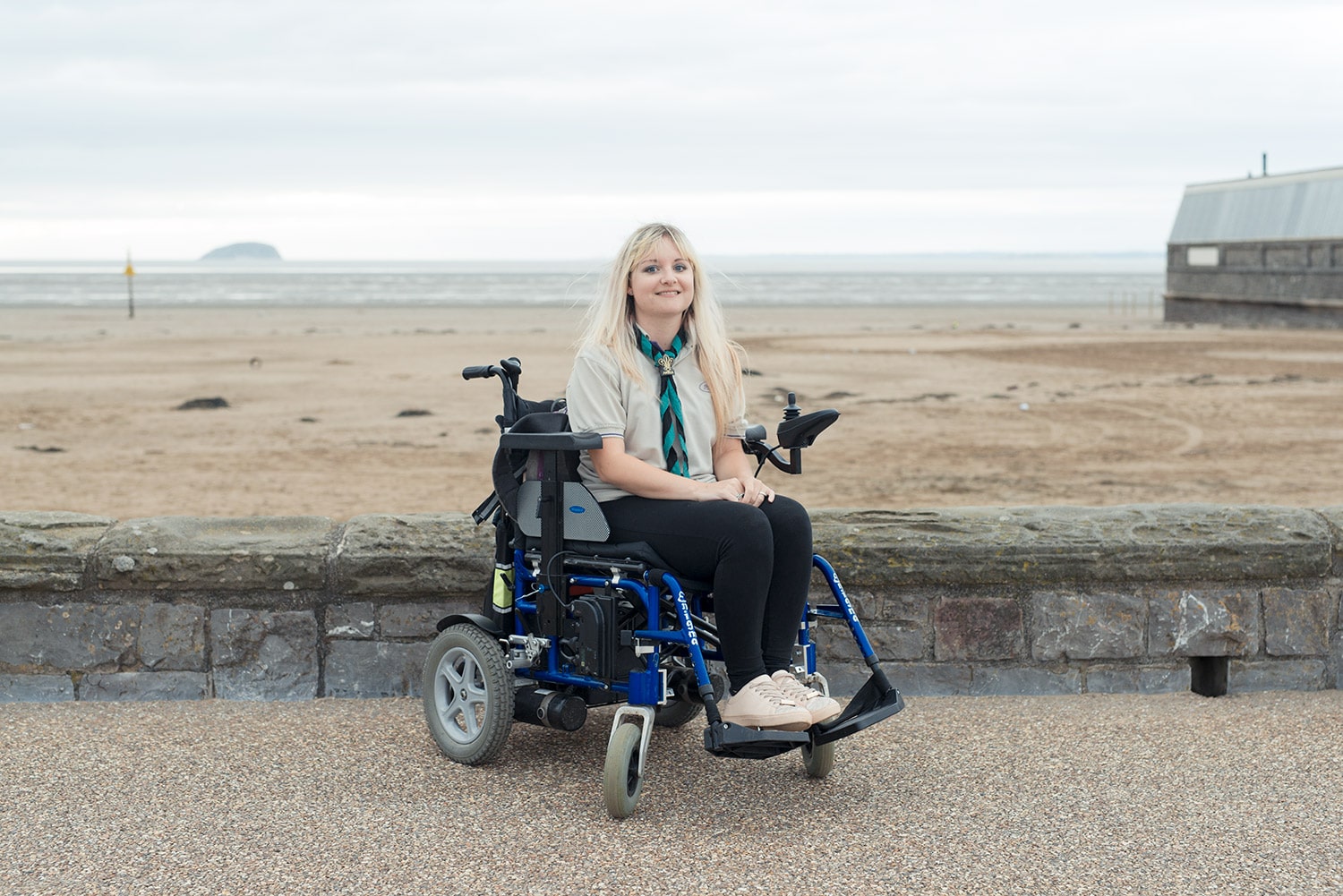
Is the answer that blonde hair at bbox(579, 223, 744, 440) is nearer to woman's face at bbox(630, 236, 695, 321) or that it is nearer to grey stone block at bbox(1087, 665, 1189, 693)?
woman's face at bbox(630, 236, 695, 321)

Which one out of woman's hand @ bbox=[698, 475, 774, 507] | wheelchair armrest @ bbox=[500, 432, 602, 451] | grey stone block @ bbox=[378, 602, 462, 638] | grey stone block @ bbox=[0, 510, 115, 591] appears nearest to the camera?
wheelchair armrest @ bbox=[500, 432, 602, 451]

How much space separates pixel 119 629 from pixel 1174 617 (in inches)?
124

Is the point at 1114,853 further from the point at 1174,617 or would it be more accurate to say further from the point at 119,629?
the point at 119,629

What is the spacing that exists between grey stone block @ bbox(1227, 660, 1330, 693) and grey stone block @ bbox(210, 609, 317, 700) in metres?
2.80

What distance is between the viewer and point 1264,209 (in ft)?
112

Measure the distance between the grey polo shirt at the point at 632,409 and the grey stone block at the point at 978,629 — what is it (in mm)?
945

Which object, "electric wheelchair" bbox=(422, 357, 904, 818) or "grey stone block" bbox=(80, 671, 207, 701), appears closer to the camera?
"electric wheelchair" bbox=(422, 357, 904, 818)

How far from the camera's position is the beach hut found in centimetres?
3161

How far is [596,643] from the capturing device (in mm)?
3311

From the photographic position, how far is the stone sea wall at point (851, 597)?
13.2ft

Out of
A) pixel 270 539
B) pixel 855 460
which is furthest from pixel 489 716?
pixel 855 460

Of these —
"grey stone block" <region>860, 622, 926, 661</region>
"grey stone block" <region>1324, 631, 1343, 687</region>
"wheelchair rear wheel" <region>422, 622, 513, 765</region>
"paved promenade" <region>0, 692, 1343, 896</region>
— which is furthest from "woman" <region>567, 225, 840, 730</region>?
"grey stone block" <region>1324, 631, 1343, 687</region>

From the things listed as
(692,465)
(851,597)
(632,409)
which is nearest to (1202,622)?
(851,597)

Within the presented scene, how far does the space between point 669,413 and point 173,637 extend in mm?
1672
